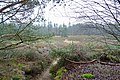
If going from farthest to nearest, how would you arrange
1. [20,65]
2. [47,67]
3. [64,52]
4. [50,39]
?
[47,67]
[64,52]
[20,65]
[50,39]

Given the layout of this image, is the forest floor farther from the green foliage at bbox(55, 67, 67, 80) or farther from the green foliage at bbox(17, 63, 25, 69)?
the green foliage at bbox(55, 67, 67, 80)

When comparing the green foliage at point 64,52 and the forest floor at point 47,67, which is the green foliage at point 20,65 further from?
the green foliage at point 64,52

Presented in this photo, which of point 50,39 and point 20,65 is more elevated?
point 50,39

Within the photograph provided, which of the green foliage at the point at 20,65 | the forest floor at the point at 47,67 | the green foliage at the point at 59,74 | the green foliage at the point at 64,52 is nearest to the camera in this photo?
the forest floor at the point at 47,67

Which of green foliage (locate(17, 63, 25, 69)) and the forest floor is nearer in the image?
the forest floor

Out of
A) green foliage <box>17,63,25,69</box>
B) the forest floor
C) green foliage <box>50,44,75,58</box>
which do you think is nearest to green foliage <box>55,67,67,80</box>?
the forest floor

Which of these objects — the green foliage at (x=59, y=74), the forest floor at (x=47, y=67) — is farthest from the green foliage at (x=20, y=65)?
the green foliage at (x=59, y=74)

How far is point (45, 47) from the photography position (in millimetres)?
18031

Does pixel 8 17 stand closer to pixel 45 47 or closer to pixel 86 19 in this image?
pixel 86 19

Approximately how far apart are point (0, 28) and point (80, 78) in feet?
15.3

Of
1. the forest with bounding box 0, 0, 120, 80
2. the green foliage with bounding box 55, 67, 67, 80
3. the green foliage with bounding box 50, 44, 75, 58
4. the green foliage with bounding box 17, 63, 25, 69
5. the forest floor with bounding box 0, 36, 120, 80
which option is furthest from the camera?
the green foliage with bounding box 50, 44, 75, 58

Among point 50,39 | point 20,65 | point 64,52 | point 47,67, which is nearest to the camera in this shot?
point 50,39

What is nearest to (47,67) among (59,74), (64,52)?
(64,52)

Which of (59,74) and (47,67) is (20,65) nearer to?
(47,67)
